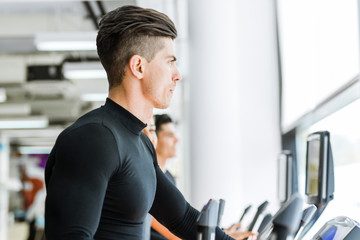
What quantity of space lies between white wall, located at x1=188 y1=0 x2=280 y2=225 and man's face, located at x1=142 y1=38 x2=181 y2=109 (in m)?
2.96

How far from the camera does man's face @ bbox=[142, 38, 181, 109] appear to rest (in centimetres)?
144

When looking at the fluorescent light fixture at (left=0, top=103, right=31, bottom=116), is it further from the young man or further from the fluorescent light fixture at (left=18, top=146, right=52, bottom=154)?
the young man

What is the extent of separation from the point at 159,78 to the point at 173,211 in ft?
1.31

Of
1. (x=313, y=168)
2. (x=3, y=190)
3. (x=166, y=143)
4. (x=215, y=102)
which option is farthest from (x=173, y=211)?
(x=3, y=190)

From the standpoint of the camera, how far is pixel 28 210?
639 inches

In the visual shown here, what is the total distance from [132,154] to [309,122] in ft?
7.42

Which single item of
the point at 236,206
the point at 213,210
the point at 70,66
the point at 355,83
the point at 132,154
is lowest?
the point at 236,206

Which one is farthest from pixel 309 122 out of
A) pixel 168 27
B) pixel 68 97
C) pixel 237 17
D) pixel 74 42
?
pixel 68 97

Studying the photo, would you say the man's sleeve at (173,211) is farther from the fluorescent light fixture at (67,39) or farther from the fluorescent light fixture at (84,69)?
the fluorescent light fixture at (84,69)

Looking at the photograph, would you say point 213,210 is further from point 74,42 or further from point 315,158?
point 74,42

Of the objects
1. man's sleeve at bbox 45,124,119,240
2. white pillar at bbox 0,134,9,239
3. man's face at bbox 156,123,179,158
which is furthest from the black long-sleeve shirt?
white pillar at bbox 0,134,9,239

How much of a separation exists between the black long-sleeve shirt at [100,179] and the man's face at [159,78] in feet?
0.26

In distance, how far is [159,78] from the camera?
1.45m

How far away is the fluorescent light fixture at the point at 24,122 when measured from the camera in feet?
43.5
